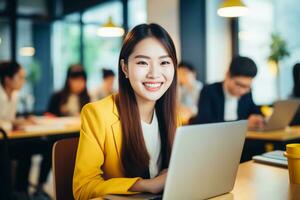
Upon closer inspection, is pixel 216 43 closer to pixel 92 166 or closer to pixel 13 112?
pixel 13 112

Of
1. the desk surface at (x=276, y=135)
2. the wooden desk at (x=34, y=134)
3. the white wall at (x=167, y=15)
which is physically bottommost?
the wooden desk at (x=34, y=134)

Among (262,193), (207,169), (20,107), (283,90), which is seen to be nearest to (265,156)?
(262,193)

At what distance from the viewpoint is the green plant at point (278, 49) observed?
541 centimetres

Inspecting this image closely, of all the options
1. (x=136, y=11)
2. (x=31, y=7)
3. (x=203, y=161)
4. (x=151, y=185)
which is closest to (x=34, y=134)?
(x=151, y=185)

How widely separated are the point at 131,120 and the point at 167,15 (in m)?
5.44

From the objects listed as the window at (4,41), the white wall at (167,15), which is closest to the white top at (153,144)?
the white wall at (167,15)

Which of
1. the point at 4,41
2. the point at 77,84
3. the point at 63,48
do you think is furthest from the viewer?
the point at 63,48

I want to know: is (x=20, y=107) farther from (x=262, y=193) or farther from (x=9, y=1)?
(x=262, y=193)

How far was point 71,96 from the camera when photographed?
4941 mm

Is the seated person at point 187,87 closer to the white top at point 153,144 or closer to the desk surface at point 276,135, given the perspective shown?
the desk surface at point 276,135

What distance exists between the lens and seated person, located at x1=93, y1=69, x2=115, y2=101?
5.84 meters

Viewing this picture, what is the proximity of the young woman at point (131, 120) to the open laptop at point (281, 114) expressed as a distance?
6.63 feet

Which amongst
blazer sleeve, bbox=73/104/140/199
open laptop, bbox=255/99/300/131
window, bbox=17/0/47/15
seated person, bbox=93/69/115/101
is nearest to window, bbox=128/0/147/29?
window, bbox=17/0/47/15

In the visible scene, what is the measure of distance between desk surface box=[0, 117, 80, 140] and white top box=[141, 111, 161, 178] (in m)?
2.36
